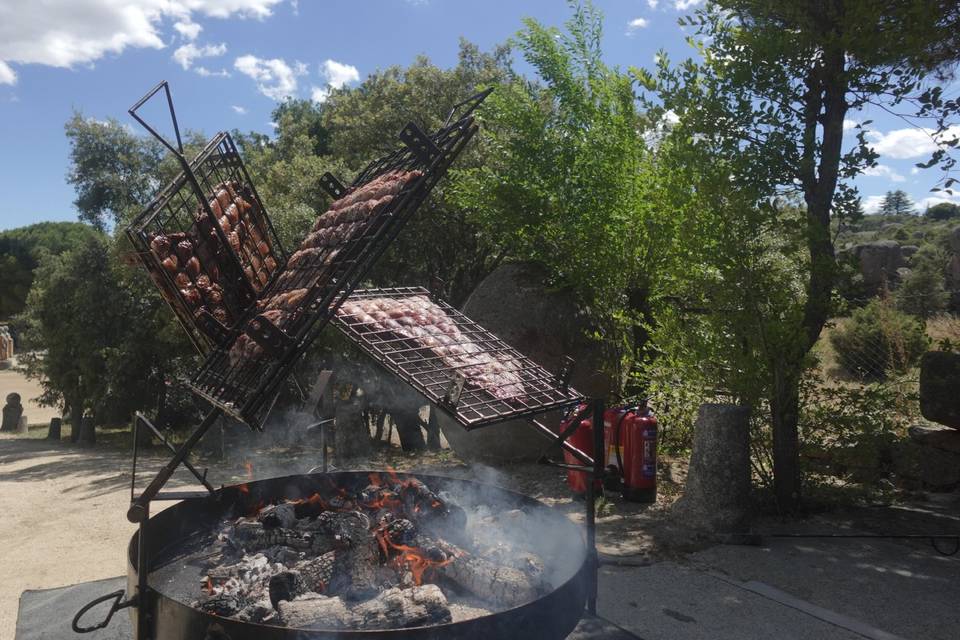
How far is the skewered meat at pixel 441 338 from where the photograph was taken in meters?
3.36

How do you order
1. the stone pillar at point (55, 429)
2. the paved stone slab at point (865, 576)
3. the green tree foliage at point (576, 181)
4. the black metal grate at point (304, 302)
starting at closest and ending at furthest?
the black metal grate at point (304, 302) < the paved stone slab at point (865, 576) < the green tree foliage at point (576, 181) < the stone pillar at point (55, 429)

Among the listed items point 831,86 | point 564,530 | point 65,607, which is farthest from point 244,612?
point 831,86

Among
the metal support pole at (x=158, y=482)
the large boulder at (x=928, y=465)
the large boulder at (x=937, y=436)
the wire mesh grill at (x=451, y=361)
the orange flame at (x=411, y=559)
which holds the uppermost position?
the wire mesh grill at (x=451, y=361)

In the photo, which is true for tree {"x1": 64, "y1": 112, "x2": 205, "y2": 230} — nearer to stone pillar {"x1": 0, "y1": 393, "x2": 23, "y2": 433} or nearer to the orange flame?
stone pillar {"x1": 0, "y1": 393, "x2": 23, "y2": 433}

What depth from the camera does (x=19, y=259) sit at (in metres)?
42.1

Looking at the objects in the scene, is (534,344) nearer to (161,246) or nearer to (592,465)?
(592,465)

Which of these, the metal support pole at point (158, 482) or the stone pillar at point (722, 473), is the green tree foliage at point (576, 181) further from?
the metal support pole at point (158, 482)

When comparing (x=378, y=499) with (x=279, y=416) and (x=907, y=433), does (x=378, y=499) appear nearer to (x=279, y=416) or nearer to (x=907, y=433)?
(x=907, y=433)

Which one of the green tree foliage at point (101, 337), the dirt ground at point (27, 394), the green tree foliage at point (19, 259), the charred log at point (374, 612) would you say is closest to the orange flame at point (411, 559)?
the charred log at point (374, 612)

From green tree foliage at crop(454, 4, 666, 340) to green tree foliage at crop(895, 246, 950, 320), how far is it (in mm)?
15526

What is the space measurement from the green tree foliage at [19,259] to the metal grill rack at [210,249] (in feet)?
136

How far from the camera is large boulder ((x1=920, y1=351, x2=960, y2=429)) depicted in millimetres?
6285

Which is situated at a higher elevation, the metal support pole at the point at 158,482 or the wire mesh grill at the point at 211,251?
the wire mesh grill at the point at 211,251

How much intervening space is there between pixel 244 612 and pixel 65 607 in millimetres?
2409
